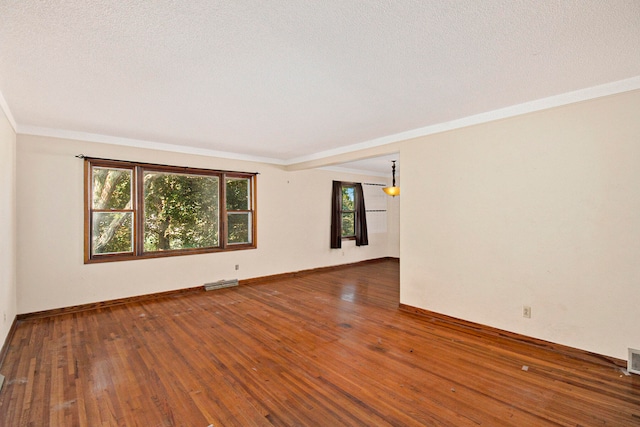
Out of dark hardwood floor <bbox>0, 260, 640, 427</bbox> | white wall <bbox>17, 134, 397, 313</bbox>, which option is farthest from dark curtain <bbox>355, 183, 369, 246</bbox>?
dark hardwood floor <bbox>0, 260, 640, 427</bbox>

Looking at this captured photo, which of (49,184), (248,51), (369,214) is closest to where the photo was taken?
(248,51)

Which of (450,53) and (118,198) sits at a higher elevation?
(450,53)

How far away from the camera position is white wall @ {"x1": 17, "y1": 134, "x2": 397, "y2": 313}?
401cm

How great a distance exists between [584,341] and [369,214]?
575cm

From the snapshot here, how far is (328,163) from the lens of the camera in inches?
221

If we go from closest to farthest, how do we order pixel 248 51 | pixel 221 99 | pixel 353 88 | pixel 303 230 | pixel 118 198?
pixel 248 51, pixel 353 88, pixel 221 99, pixel 118 198, pixel 303 230

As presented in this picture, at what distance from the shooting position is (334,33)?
1.95 metres

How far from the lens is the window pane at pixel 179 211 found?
197 inches

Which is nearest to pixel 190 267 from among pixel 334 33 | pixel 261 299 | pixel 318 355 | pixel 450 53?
pixel 261 299

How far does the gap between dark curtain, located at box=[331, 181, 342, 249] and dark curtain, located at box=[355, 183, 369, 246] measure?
712 millimetres

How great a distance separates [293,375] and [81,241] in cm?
376

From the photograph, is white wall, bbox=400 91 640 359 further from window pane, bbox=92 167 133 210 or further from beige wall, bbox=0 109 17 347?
beige wall, bbox=0 109 17 347

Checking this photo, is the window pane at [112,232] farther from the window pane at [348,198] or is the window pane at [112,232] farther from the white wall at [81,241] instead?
the window pane at [348,198]

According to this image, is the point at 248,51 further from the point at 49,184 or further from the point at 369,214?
the point at 369,214
